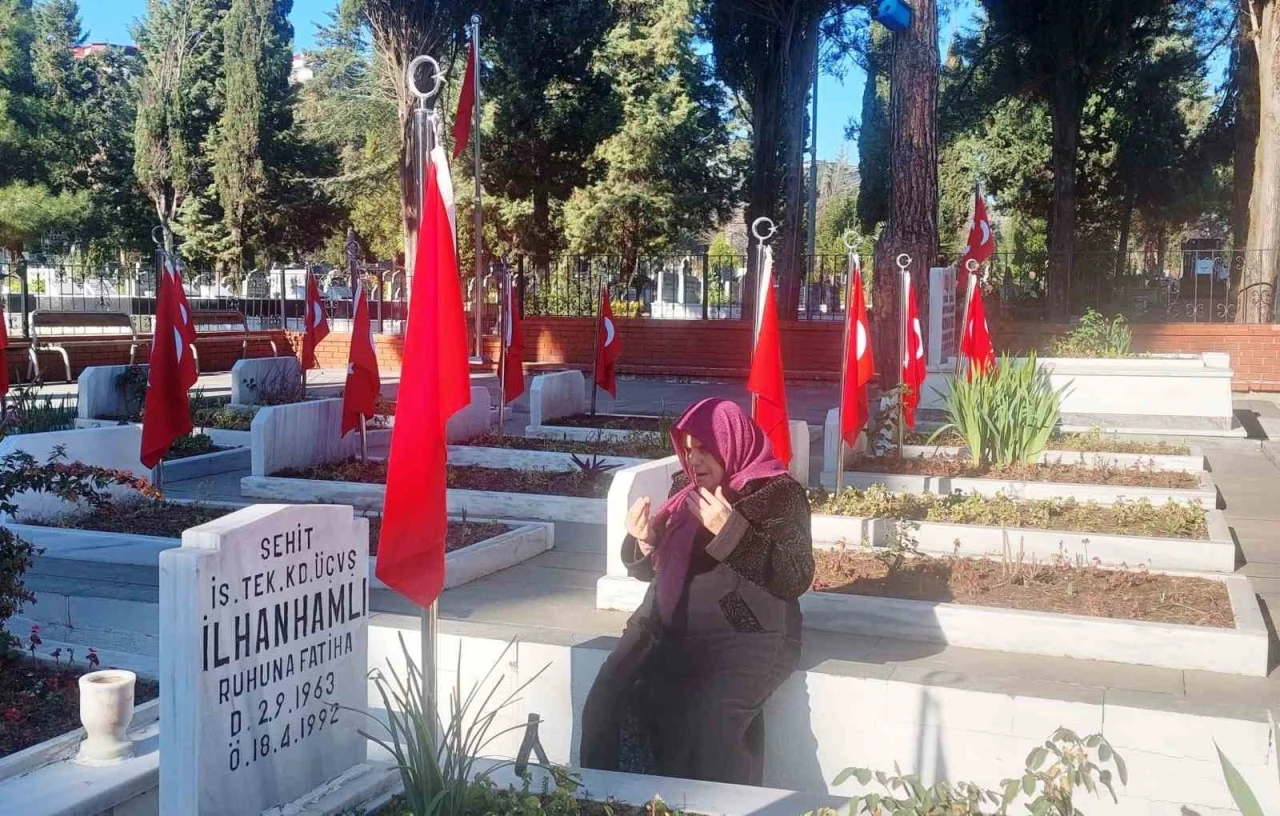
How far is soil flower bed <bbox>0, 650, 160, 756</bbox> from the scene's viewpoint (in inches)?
160

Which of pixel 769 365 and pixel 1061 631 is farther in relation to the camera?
pixel 769 365

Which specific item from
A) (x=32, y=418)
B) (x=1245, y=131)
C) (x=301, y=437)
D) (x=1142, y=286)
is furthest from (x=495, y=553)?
(x=1142, y=286)

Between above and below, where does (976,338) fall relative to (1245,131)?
below

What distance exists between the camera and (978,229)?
13.1m

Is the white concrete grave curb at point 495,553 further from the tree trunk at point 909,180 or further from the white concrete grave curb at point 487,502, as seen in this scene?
the tree trunk at point 909,180

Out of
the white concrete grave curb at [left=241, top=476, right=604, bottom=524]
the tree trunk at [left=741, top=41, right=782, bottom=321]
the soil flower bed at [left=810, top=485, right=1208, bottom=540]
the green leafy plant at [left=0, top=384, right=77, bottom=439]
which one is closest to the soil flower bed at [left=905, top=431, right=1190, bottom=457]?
the soil flower bed at [left=810, top=485, right=1208, bottom=540]

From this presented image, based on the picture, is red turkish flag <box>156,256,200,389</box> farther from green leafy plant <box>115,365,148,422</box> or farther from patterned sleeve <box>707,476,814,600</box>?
patterned sleeve <box>707,476,814,600</box>

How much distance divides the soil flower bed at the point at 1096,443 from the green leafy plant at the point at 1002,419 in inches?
30.1

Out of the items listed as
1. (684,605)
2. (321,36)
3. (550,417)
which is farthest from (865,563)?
(321,36)

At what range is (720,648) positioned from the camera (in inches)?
166

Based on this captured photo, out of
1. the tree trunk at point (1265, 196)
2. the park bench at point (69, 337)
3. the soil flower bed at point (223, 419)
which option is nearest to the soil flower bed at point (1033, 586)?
the soil flower bed at point (223, 419)

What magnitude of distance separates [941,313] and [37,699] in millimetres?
11125

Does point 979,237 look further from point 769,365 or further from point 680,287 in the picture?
point 680,287

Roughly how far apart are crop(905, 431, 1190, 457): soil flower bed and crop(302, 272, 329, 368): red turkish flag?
8038 mm
